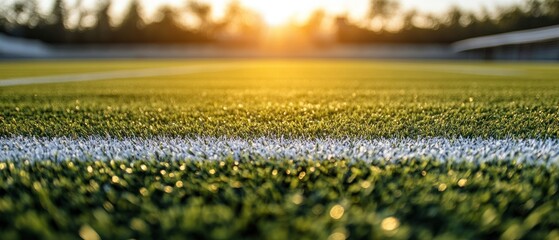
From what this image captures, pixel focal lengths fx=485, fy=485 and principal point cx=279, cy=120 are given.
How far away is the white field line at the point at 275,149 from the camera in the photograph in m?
1.22

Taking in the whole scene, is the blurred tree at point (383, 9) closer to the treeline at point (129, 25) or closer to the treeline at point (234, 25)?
the treeline at point (234, 25)

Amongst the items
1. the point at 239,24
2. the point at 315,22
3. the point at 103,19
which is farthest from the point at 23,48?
the point at 315,22

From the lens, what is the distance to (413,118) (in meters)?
1.91

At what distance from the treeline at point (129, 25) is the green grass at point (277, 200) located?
133 feet

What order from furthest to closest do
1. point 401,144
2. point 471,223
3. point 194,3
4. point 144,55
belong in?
point 194,3 → point 144,55 → point 401,144 → point 471,223

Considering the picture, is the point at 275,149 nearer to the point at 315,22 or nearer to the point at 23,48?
the point at 23,48

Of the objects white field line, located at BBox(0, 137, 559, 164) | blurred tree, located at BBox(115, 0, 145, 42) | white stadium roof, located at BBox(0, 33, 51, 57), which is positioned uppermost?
white field line, located at BBox(0, 137, 559, 164)

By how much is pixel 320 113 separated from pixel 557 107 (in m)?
1.11

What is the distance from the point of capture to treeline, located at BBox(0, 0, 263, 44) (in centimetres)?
4078

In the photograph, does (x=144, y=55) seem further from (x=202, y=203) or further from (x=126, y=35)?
(x=202, y=203)

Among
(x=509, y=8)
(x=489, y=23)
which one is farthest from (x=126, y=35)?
(x=509, y=8)

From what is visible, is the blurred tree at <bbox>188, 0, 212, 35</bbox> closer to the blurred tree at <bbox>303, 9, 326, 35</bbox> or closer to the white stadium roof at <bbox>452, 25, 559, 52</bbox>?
the blurred tree at <bbox>303, 9, 326, 35</bbox>

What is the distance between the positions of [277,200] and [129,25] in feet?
149

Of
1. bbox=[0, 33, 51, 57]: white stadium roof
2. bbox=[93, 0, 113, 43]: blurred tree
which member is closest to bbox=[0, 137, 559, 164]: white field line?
bbox=[0, 33, 51, 57]: white stadium roof
